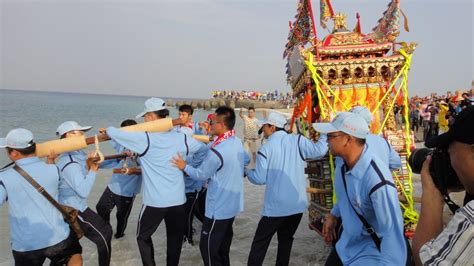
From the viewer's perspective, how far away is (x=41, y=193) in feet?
10.2

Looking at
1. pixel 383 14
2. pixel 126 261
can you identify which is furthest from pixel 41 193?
pixel 383 14

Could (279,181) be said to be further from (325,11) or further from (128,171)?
(325,11)

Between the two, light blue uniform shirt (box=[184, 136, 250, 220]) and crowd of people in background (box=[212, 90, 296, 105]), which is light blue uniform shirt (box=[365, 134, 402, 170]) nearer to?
light blue uniform shirt (box=[184, 136, 250, 220])

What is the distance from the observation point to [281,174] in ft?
13.0

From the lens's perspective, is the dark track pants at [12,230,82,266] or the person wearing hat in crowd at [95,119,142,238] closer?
the dark track pants at [12,230,82,266]

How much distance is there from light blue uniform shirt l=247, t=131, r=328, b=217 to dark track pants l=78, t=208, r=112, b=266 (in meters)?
1.78

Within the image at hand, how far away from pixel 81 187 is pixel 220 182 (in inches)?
55.5

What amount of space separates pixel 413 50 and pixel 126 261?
190 inches

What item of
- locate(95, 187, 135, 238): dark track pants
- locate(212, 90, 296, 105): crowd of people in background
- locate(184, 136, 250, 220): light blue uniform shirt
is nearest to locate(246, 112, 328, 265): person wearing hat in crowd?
locate(184, 136, 250, 220): light blue uniform shirt

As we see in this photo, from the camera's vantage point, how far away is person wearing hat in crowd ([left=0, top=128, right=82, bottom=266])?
305 centimetres

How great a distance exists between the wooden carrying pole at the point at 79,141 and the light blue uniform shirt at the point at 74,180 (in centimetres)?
20

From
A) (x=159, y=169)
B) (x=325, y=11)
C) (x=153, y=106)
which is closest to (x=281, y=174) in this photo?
(x=159, y=169)

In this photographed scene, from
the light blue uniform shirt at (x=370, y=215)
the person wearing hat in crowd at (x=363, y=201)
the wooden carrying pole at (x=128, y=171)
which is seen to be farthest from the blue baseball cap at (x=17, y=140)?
the light blue uniform shirt at (x=370, y=215)

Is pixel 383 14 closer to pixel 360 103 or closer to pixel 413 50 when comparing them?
pixel 413 50
